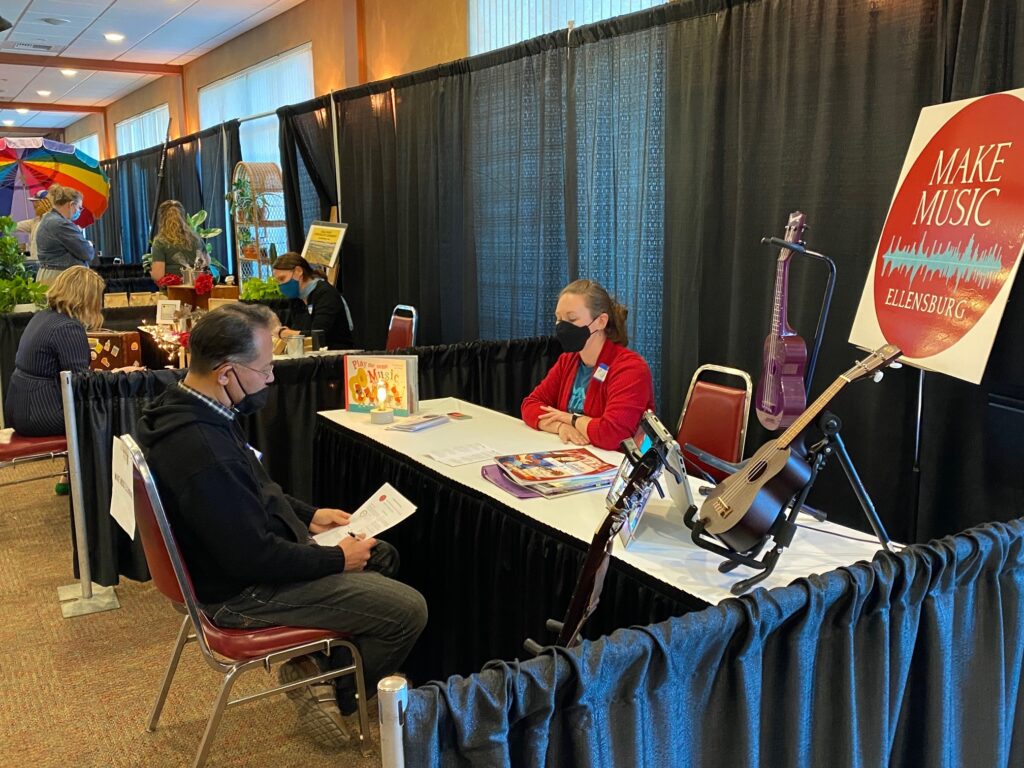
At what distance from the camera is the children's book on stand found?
2961 millimetres

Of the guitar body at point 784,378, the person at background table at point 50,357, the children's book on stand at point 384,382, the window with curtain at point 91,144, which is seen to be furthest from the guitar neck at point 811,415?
the window with curtain at point 91,144

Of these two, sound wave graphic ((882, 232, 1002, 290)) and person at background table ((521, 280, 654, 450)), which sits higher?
sound wave graphic ((882, 232, 1002, 290))

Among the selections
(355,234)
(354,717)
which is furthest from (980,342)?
(355,234)

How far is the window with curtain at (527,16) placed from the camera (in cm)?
427

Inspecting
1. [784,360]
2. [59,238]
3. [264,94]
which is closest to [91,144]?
[264,94]

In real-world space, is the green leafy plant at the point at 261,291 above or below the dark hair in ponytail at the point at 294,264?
below

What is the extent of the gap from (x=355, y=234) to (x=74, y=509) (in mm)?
3541

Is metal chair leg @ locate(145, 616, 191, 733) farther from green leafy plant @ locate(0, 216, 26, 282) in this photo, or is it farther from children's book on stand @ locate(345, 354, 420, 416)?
green leafy plant @ locate(0, 216, 26, 282)

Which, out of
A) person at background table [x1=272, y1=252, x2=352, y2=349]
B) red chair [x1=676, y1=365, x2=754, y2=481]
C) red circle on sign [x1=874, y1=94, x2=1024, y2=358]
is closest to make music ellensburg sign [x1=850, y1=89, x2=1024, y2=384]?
red circle on sign [x1=874, y1=94, x2=1024, y2=358]

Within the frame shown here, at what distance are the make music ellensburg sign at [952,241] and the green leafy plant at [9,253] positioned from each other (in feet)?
17.0

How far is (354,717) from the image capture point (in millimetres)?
2402

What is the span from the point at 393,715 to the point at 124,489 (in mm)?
1307

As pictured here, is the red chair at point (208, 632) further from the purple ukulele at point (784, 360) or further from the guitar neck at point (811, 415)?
the purple ukulele at point (784, 360)

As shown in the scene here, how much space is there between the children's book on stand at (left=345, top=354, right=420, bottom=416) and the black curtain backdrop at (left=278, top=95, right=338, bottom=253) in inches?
147
